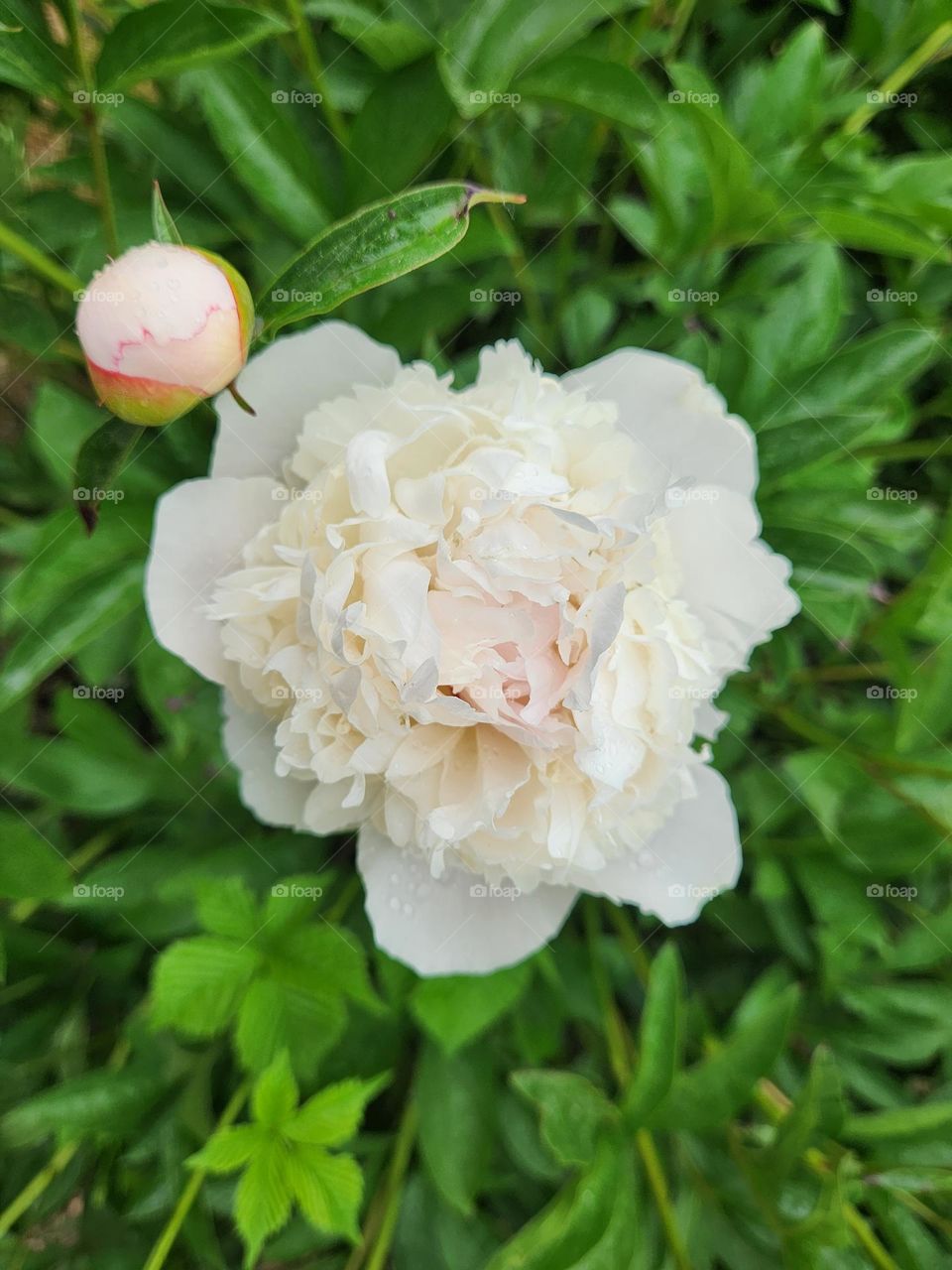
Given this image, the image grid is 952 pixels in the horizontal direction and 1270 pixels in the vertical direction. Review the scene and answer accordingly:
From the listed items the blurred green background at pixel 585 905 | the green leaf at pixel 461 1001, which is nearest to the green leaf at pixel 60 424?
the blurred green background at pixel 585 905

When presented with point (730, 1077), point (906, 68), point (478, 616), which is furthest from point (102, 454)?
point (906, 68)

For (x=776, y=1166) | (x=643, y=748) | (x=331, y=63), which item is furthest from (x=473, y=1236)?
(x=331, y=63)

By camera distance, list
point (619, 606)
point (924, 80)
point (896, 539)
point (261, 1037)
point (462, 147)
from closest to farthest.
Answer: point (619, 606) < point (261, 1037) < point (462, 147) < point (896, 539) < point (924, 80)

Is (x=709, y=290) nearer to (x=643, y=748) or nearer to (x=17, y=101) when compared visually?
(x=643, y=748)

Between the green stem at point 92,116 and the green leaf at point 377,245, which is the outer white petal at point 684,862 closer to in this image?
the green leaf at point 377,245

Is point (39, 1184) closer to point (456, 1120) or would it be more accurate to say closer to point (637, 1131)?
point (456, 1120)

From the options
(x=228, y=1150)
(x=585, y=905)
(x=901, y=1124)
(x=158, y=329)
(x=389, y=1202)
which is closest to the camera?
(x=158, y=329)
